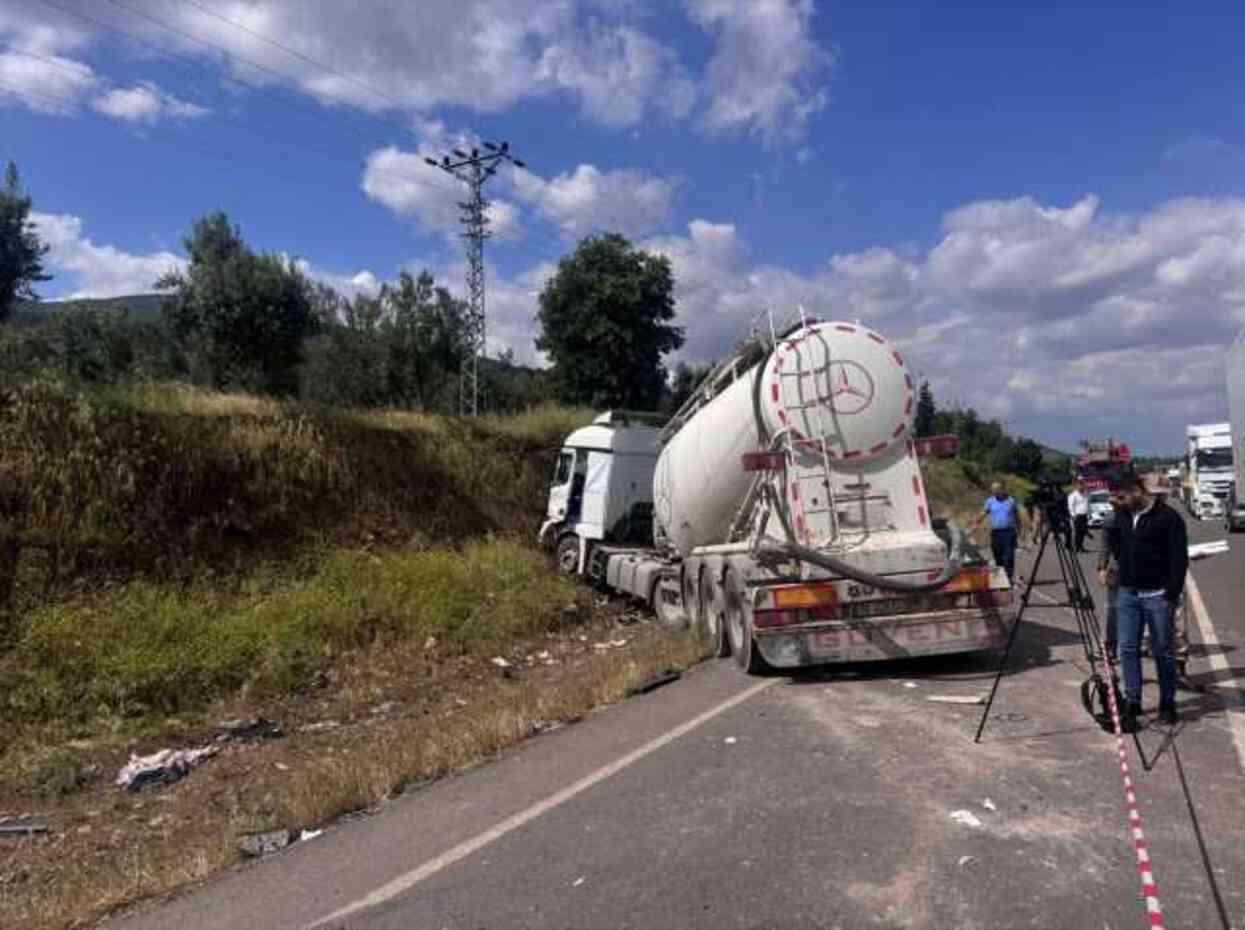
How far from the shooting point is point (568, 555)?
1848cm

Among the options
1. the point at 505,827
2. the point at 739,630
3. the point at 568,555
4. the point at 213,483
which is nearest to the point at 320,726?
the point at 739,630

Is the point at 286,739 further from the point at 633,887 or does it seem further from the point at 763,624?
the point at 633,887

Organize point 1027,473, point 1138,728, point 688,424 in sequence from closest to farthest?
point 1138,728 < point 1027,473 < point 688,424

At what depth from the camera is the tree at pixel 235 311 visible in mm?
24344

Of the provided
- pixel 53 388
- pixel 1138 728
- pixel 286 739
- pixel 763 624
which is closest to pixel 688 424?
pixel 763 624

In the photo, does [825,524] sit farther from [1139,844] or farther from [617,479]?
[617,479]

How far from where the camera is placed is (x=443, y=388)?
34719mm

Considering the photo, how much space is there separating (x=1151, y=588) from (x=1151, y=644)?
1.29ft

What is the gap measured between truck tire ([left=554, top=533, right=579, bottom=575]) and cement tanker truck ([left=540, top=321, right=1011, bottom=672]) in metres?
6.58

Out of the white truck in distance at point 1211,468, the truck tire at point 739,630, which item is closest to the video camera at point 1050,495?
the truck tire at point 739,630

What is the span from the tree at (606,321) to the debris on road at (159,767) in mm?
24977

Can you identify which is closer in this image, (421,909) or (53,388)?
(421,909)

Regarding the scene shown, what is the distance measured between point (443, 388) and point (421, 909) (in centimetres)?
3115

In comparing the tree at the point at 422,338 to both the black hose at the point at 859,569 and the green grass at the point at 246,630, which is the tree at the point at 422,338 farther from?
the black hose at the point at 859,569
